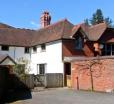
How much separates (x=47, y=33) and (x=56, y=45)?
553 centimetres

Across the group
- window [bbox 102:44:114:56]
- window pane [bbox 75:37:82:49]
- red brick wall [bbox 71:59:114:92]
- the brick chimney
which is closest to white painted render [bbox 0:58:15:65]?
window pane [bbox 75:37:82:49]

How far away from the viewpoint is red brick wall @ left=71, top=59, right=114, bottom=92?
3072 centimetres

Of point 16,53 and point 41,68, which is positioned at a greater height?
point 16,53

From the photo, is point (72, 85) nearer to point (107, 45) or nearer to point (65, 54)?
point (65, 54)

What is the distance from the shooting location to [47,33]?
1871 inches

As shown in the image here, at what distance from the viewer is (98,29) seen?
151 ft

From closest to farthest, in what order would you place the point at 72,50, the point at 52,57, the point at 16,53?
the point at 72,50
the point at 52,57
the point at 16,53

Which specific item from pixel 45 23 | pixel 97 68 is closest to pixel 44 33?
pixel 45 23

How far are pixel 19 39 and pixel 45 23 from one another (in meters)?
5.72

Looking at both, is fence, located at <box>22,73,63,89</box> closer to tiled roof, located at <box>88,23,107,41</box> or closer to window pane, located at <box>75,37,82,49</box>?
window pane, located at <box>75,37,82,49</box>

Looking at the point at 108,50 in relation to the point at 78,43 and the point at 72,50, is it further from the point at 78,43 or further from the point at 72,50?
the point at 72,50

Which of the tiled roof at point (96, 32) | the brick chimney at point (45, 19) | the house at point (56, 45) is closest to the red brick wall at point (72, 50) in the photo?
the house at point (56, 45)

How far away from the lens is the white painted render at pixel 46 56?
41844mm

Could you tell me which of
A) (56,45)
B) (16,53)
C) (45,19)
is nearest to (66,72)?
(56,45)
